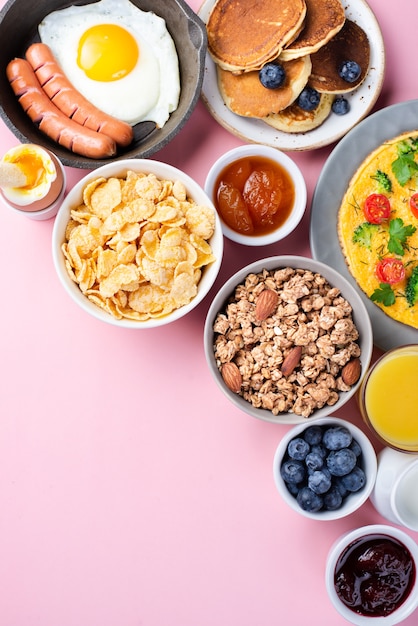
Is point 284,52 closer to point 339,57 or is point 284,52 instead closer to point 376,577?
point 339,57

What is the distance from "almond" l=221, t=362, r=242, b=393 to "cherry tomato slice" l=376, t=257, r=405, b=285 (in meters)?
0.68

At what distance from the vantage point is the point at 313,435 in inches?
90.1

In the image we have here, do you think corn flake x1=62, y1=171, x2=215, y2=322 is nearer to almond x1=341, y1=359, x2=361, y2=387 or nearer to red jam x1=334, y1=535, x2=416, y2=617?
almond x1=341, y1=359, x2=361, y2=387

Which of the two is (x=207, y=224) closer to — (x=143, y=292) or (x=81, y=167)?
(x=143, y=292)

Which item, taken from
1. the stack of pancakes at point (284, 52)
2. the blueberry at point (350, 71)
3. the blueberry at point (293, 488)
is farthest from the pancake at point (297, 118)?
the blueberry at point (293, 488)

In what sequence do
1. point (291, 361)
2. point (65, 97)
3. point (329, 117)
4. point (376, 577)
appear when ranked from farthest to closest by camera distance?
point (329, 117) → point (65, 97) → point (376, 577) → point (291, 361)

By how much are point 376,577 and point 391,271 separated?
113 cm

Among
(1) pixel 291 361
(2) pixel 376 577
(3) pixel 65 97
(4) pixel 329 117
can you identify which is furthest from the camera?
(4) pixel 329 117

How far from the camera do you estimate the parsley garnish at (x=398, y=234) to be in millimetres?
2386

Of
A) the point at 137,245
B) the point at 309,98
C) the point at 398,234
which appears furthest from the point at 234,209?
the point at 398,234

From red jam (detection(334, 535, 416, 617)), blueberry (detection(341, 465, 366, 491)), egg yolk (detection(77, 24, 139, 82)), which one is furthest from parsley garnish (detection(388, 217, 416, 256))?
egg yolk (detection(77, 24, 139, 82))

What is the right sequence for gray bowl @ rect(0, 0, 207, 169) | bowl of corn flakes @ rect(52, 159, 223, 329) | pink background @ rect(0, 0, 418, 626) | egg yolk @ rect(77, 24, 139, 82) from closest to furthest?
bowl of corn flakes @ rect(52, 159, 223, 329) → gray bowl @ rect(0, 0, 207, 169) → egg yolk @ rect(77, 24, 139, 82) → pink background @ rect(0, 0, 418, 626)

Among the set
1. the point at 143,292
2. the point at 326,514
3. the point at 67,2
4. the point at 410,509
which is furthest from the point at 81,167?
the point at 410,509

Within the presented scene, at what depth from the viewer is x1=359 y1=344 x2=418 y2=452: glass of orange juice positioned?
90.7 inches
